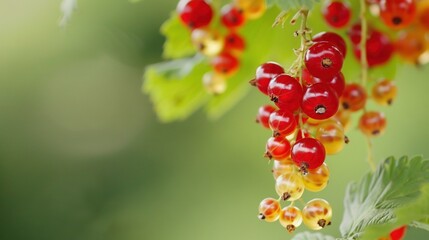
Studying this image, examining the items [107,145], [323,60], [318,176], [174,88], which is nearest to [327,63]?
[323,60]

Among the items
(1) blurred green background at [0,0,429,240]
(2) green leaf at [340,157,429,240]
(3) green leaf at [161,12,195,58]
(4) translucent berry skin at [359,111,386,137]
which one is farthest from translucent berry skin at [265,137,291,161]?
(1) blurred green background at [0,0,429,240]

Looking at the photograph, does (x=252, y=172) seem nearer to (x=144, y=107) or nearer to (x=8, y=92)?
(x=144, y=107)

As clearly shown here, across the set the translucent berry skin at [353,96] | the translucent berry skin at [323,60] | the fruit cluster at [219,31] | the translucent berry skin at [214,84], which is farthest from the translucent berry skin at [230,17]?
the translucent berry skin at [323,60]

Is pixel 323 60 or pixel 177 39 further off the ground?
pixel 177 39

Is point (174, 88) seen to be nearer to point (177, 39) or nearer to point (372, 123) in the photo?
point (177, 39)

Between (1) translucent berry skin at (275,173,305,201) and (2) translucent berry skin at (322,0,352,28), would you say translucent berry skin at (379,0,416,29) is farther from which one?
(1) translucent berry skin at (275,173,305,201)

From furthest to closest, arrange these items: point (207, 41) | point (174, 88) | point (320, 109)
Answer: point (174, 88) < point (207, 41) < point (320, 109)

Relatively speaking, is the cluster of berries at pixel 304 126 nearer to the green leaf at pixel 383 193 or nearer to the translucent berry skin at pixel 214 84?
the green leaf at pixel 383 193
